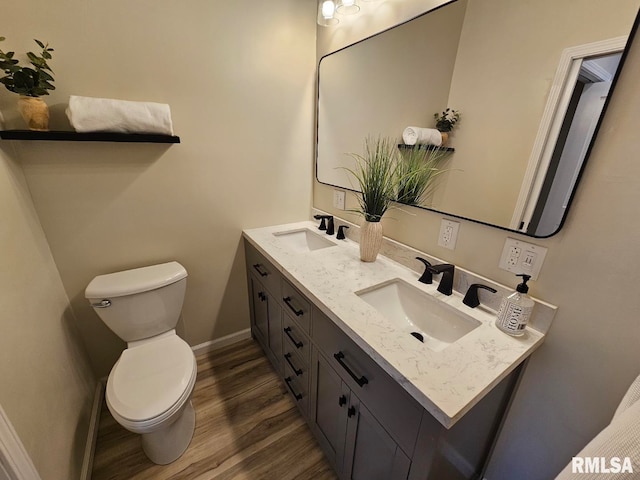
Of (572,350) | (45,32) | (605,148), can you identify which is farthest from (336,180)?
(45,32)

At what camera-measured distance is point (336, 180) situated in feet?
5.81

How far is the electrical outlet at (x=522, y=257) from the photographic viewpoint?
879mm

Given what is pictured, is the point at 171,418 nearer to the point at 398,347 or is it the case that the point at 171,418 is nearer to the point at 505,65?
the point at 398,347

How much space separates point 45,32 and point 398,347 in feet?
6.01

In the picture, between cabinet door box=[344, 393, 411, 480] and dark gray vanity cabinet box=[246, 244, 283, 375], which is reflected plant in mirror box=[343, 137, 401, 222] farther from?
cabinet door box=[344, 393, 411, 480]

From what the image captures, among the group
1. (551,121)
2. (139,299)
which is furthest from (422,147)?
(139,299)

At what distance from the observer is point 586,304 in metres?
0.80

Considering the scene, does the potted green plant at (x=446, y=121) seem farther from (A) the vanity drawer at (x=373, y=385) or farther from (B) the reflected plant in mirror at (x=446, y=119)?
(A) the vanity drawer at (x=373, y=385)

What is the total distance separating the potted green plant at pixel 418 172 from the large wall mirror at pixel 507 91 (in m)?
0.03

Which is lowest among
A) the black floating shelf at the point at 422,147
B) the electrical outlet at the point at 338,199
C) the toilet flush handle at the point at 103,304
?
the toilet flush handle at the point at 103,304

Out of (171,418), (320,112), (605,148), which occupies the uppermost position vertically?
(320,112)

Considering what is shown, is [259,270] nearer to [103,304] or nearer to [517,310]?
[103,304]

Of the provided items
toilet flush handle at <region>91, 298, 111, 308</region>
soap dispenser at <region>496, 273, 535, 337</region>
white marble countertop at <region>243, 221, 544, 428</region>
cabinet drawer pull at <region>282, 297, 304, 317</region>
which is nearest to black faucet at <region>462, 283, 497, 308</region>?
white marble countertop at <region>243, 221, 544, 428</region>

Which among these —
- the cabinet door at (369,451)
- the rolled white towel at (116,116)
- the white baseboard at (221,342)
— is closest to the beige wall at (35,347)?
the rolled white towel at (116,116)
